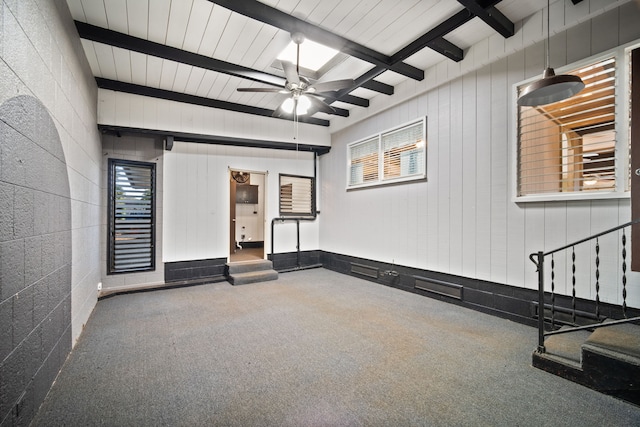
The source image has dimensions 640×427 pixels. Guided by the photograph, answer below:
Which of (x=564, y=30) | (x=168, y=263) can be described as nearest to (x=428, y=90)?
(x=564, y=30)

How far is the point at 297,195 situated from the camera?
6.75m

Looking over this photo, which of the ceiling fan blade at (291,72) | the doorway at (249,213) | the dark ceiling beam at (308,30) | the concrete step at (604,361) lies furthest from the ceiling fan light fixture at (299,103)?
the doorway at (249,213)

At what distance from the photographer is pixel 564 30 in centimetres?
293

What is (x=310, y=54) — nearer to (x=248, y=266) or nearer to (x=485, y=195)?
(x=485, y=195)

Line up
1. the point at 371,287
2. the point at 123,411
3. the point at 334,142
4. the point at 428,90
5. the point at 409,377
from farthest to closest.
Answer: the point at 334,142
the point at 371,287
the point at 428,90
the point at 409,377
the point at 123,411

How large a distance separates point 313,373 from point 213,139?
15.0ft

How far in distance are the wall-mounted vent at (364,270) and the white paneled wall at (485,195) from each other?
0.29 meters

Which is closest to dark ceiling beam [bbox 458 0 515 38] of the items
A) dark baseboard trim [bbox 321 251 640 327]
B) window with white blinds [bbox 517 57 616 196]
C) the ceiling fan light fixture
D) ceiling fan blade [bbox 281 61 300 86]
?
window with white blinds [bbox 517 57 616 196]

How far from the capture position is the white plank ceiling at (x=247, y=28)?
285 centimetres

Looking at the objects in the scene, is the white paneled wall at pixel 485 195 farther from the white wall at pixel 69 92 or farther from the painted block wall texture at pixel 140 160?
the white wall at pixel 69 92

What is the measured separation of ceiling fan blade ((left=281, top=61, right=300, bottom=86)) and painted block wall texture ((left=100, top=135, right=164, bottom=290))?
308cm

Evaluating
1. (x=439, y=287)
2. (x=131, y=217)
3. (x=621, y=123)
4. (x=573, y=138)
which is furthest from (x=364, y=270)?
(x=131, y=217)

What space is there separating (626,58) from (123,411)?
4900 millimetres

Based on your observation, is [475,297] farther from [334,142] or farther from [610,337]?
[334,142]
